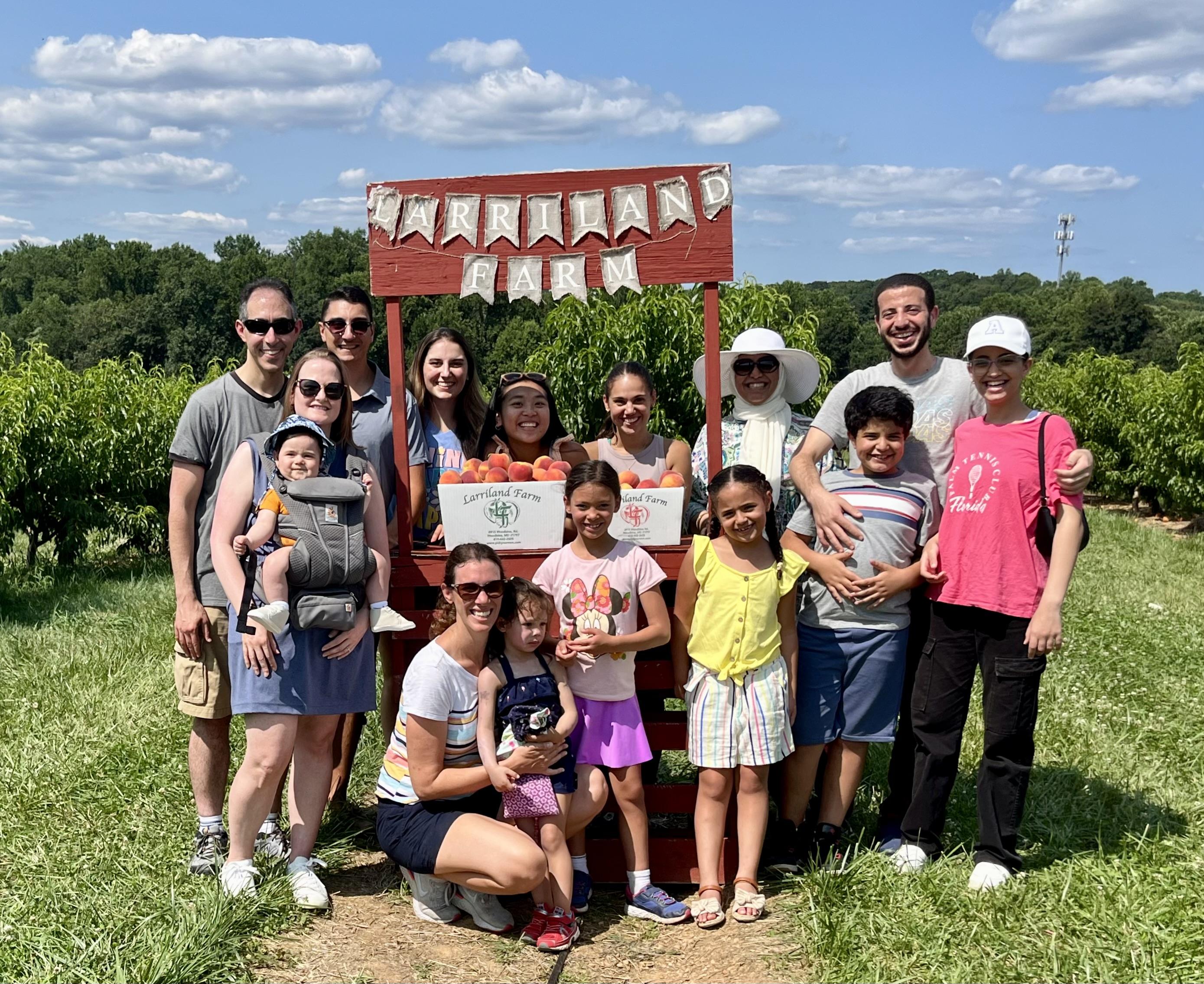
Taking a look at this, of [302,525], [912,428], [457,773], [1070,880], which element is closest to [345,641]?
[302,525]

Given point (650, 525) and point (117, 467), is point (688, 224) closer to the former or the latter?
point (650, 525)

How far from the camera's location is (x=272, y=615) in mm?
3377

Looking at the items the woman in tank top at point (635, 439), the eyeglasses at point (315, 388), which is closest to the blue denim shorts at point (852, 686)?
the woman in tank top at point (635, 439)

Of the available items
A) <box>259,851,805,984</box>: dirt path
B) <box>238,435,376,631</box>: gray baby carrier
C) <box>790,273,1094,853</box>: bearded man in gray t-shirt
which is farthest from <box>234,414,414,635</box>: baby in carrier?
<box>790,273,1094,853</box>: bearded man in gray t-shirt

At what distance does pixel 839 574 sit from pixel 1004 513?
0.57 metres

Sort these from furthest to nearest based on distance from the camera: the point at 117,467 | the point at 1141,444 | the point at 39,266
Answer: the point at 39,266 → the point at 1141,444 → the point at 117,467

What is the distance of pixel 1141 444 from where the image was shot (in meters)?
17.8

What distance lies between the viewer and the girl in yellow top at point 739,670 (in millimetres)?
3646

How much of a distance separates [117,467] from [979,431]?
37.6ft

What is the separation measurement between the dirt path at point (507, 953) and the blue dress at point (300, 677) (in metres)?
0.71

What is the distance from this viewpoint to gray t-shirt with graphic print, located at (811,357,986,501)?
387 cm

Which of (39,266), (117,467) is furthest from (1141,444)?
(39,266)

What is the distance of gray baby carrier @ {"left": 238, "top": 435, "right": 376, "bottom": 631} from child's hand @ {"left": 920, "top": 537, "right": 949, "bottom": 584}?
6.05ft

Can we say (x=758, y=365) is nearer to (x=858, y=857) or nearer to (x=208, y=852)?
(x=858, y=857)
